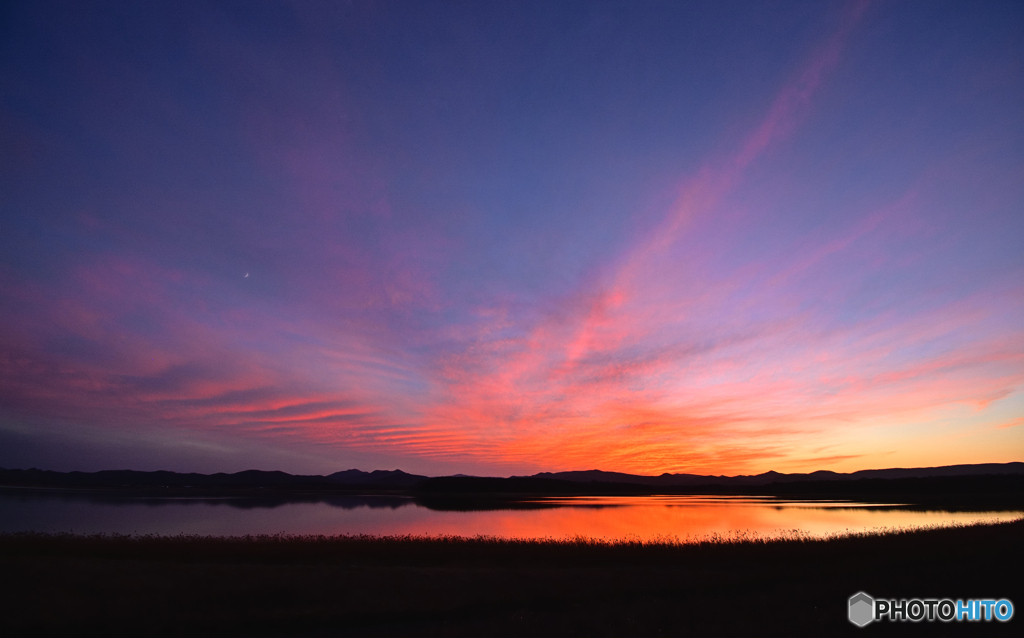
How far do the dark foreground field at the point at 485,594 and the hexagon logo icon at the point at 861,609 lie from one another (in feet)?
1.07

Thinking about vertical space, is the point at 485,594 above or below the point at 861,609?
below

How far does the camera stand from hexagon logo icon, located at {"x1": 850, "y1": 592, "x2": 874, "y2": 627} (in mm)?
13406

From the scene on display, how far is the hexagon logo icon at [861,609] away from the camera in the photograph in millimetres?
13406

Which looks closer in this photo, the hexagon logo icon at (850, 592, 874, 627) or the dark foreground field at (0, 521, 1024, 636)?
the dark foreground field at (0, 521, 1024, 636)

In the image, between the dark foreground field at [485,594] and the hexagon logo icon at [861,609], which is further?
the hexagon logo icon at [861,609]

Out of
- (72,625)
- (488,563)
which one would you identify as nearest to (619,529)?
(488,563)

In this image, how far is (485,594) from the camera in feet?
54.4

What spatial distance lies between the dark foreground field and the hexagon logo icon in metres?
0.33

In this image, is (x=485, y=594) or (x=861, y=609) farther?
(x=485, y=594)

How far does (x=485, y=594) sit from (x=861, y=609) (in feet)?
38.5

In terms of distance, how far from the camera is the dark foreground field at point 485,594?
13.0m

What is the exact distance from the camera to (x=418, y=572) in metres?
19.4

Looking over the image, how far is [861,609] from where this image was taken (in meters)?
14.4

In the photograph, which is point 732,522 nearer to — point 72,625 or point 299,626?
point 299,626
